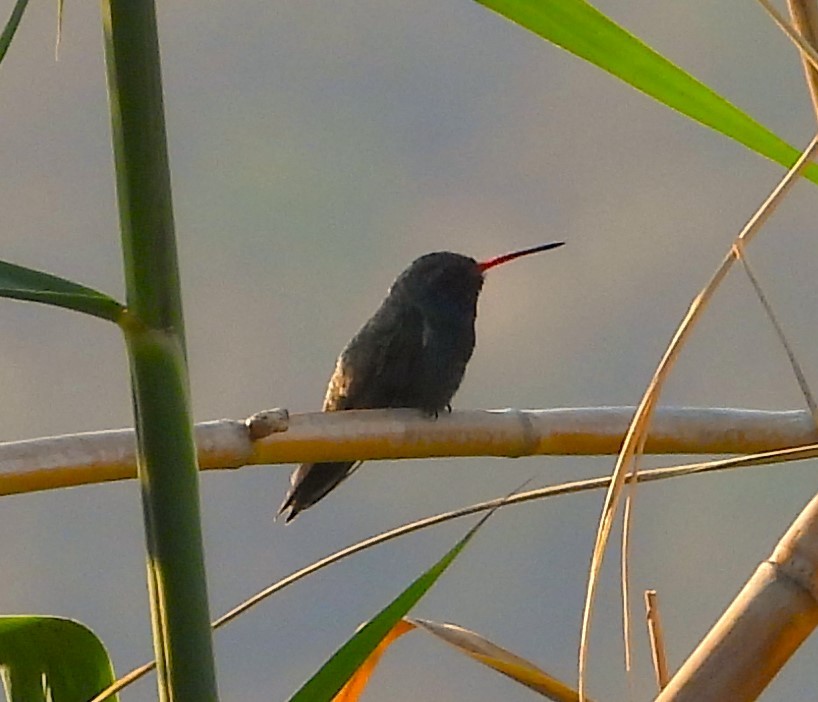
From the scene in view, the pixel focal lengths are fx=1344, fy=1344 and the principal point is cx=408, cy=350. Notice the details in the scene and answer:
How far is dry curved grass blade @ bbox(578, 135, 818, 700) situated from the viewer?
1.22 ft

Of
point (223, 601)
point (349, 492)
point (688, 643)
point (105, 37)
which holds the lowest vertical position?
point (688, 643)

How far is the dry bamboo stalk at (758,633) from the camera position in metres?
0.34

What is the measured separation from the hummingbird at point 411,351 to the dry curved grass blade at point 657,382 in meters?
1.43

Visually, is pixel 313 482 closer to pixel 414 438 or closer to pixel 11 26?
pixel 414 438

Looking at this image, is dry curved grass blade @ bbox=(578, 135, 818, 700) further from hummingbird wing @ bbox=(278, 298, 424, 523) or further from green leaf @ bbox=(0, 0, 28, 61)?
hummingbird wing @ bbox=(278, 298, 424, 523)

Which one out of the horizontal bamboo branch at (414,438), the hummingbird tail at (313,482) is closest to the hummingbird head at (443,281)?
the hummingbird tail at (313,482)

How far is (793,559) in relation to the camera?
1.19ft

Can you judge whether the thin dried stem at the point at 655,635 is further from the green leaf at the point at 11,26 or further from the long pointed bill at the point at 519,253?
the long pointed bill at the point at 519,253

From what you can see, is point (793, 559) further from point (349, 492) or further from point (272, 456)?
point (349, 492)

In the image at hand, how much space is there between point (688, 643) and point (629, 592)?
2.33 metres

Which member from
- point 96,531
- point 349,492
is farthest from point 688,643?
point 96,531

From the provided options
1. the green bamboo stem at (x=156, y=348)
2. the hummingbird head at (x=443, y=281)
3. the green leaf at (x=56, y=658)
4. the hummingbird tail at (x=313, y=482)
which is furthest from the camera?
the hummingbird head at (x=443, y=281)

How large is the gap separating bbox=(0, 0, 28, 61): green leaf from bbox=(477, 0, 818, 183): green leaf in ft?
0.43

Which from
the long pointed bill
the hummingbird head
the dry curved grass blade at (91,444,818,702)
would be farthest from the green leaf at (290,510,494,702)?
the hummingbird head
